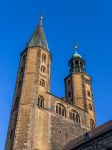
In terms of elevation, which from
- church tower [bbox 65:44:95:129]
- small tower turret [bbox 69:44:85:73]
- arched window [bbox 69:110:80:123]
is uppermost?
small tower turret [bbox 69:44:85:73]

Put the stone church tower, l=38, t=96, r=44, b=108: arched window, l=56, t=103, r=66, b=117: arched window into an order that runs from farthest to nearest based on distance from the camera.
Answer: l=56, t=103, r=66, b=117: arched window, l=38, t=96, r=44, b=108: arched window, the stone church tower

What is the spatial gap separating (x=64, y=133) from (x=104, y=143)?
9970mm

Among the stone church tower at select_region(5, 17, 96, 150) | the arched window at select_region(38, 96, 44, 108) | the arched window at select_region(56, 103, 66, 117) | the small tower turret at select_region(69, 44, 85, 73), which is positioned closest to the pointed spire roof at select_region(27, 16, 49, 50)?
the stone church tower at select_region(5, 17, 96, 150)

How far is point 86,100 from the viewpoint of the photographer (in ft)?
134

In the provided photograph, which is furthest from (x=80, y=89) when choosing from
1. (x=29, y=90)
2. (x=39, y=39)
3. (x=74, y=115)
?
(x=29, y=90)

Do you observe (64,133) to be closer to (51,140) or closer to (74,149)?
(51,140)

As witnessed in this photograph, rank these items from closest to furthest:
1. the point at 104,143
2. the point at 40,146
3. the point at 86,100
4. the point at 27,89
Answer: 1. the point at 104,143
2. the point at 40,146
3. the point at 27,89
4. the point at 86,100

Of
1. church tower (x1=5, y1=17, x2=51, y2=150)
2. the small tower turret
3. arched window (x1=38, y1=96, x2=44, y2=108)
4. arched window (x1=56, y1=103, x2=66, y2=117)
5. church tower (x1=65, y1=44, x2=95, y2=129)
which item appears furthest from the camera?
the small tower turret

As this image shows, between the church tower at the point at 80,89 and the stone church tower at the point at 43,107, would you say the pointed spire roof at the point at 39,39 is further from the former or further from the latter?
the church tower at the point at 80,89

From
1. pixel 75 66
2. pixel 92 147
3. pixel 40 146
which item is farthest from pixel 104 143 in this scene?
pixel 75 66

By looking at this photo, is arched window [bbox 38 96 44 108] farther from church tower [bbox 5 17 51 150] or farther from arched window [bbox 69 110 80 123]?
arched window [bbox 69 110 80 123]

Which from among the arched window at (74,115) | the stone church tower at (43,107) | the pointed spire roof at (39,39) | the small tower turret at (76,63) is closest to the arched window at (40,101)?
the stone church tower at (43,107)

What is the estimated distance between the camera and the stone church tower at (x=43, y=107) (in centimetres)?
3007

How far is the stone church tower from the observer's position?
30.1 metres
